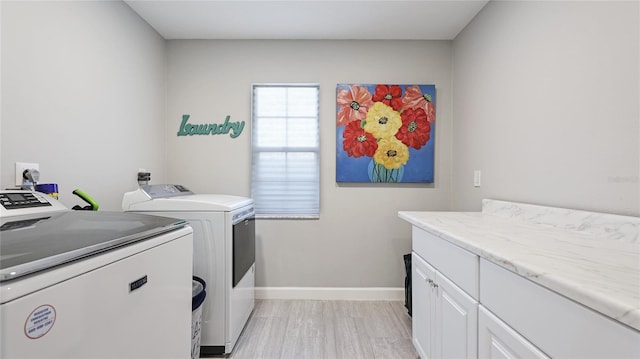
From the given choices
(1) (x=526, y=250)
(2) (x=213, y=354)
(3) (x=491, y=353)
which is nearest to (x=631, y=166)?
(1) (x=526, y=250)

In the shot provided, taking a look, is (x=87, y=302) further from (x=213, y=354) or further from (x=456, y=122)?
(x=456, y=122)

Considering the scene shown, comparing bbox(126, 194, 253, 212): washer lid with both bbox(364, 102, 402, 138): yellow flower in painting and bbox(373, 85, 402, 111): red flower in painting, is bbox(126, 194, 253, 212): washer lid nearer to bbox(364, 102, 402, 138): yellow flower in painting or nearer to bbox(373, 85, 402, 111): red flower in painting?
bbox(364, 102, 402, 138): yellow flower in painting

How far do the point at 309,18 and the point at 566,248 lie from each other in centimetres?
217

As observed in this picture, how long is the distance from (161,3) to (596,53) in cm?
260

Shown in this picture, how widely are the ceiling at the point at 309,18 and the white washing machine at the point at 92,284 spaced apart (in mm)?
1696

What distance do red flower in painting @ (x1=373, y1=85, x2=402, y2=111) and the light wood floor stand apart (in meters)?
1.80

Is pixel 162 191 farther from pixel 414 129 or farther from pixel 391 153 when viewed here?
pixel 414 129

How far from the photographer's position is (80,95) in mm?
1655

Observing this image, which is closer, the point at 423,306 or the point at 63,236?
the point at 63,236

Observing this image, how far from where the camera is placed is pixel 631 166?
3.49 ft

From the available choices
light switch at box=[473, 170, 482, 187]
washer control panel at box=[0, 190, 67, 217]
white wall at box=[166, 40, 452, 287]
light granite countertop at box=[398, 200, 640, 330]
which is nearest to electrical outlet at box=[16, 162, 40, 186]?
washer control panel at box=[0, 190, 67, 217]

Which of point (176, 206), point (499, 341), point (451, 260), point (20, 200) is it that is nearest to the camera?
point (499, 341)

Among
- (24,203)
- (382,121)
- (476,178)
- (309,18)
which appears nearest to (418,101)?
(382,121)

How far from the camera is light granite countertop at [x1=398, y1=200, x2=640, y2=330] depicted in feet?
1.87
